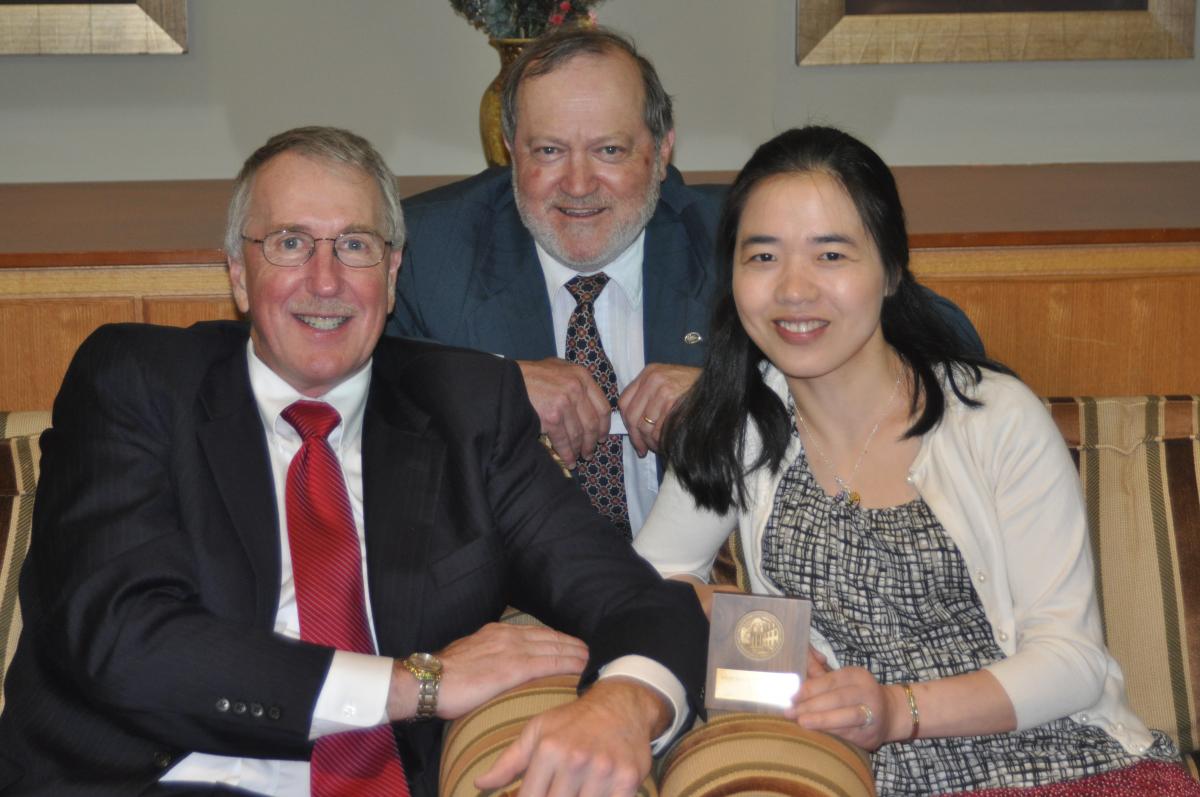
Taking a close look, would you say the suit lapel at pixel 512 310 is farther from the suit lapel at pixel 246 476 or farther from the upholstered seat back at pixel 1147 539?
the suit lapel at pixel 246 476

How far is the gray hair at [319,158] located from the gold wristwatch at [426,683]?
731 mm

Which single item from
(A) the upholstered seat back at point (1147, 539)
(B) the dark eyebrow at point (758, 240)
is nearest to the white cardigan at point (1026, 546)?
(A) the upholstered seat back at point (1147, 539)

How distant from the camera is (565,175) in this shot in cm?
293

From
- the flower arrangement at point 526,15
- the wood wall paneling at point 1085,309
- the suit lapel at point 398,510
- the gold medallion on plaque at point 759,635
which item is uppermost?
the flower arrangement at point 526,15

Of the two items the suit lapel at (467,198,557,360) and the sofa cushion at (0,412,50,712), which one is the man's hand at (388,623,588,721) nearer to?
the sofa cushion at (0,412,50,712)

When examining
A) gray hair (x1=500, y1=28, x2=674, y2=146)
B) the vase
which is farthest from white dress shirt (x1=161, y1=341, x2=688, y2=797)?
the vase

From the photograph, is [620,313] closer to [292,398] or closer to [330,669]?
[292,398]

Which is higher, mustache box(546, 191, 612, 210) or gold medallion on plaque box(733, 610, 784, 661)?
mustache box(546, 191, 612, 210)

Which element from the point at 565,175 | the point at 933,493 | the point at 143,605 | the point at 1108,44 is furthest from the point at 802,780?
the point at 1108,44

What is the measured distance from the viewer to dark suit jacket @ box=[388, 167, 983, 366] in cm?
293

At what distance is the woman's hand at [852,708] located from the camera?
6.08ft

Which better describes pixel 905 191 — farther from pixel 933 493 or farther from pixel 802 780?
pixel 802 780

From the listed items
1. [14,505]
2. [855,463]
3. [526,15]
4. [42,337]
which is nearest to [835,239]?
[855,463]

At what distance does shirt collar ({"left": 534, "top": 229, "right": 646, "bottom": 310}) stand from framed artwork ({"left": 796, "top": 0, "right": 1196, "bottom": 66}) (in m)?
1.38
